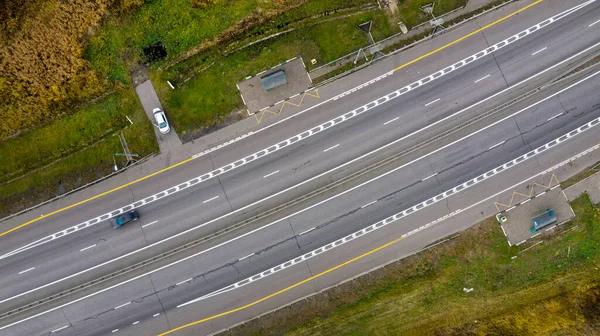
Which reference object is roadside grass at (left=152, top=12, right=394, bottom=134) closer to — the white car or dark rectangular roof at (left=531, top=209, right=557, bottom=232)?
the white car

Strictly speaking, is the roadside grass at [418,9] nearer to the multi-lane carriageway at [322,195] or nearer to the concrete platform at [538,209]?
the multi-lane carriageway at [322,195]

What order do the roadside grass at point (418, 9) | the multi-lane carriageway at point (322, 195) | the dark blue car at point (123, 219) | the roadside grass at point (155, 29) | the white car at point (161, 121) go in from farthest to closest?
the roadside grass at point (418, 9) → the roadside grass at point (155, 29) → the multi-lane carriageway at point (322, 195) → the white car at point (161, 121) → the dark blue car at point (123, 219)

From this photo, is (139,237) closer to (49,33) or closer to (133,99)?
(133,99)

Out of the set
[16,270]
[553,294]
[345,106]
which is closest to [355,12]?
[345,106]

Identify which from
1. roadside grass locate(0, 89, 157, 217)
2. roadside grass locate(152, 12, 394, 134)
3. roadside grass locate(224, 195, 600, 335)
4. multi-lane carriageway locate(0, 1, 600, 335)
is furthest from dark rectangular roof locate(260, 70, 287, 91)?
roadside grass locate(224, 195, 600, 335)

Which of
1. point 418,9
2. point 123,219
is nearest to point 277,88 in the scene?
point 418,9

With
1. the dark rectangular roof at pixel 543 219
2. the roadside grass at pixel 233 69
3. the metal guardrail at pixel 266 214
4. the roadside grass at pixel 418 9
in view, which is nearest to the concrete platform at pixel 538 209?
the dark rectangular roof at pixel 543 219
